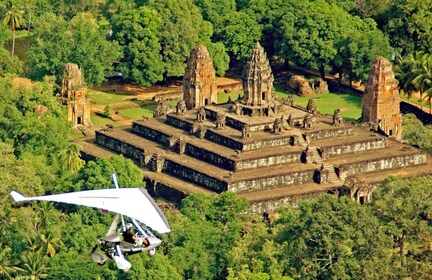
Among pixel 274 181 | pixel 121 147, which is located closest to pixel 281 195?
pixel 274 181

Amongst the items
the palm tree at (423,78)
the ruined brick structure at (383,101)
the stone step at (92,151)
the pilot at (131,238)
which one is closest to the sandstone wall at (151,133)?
the stone step at (92,151)

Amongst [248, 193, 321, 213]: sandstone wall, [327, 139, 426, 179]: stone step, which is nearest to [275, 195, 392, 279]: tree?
[248, 193, 321, 213]: sandstone wall

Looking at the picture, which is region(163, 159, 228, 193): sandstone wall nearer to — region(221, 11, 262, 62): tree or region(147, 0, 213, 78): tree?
region(147, 0, 213, 78): tree

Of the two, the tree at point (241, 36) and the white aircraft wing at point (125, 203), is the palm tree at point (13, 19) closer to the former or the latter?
the tree at point (241, 36)

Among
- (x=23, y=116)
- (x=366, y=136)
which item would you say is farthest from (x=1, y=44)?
(x=366, y=136)

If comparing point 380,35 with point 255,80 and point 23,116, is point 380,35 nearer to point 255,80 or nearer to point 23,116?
point 255,80

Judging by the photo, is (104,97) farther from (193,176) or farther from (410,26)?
(193,176)
